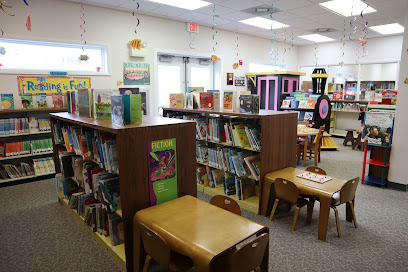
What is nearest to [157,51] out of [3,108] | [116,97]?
[3,108]

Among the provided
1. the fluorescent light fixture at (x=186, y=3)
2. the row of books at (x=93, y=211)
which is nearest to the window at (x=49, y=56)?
the fluorescent light fixture at (x=186, y=3)

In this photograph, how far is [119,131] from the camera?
2018 mm

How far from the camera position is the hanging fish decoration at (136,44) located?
5869 millimetres

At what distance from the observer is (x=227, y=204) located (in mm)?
2277

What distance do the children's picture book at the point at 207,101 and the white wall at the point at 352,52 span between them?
24.8 ft

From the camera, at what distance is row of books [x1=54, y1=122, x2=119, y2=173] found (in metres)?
2.35

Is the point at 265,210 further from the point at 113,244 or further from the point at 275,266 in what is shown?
the point at 113,244

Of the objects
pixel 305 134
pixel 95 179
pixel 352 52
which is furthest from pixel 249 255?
pixel 352 52

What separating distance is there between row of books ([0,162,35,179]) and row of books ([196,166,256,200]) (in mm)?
2983

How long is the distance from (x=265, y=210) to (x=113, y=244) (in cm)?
181

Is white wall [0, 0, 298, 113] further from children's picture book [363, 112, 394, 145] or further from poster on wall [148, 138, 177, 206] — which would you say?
children's picture book [363, 112, 394, 145]

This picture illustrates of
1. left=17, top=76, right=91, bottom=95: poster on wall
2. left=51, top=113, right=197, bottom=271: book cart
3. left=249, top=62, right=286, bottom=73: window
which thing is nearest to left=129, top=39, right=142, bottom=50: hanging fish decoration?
left=17, top=76, right=91, bottom=95: poster on wall

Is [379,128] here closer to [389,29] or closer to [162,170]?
[162,170]

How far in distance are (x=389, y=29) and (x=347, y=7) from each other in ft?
9.48
